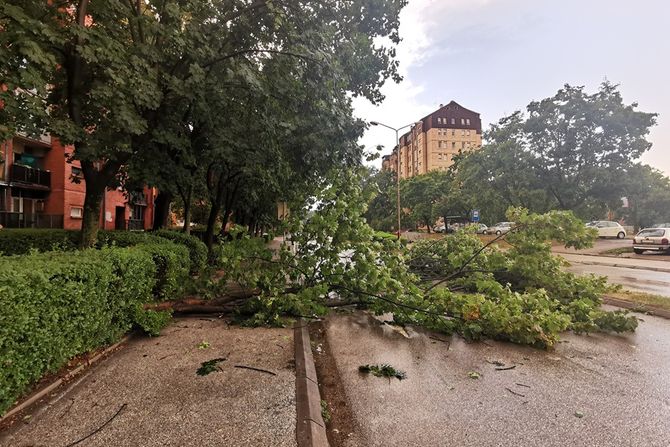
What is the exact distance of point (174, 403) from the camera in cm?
333

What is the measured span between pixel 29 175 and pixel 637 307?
29.2m

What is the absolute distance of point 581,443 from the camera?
293cm

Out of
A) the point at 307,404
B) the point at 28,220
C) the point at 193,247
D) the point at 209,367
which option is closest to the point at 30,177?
the point at 28,220

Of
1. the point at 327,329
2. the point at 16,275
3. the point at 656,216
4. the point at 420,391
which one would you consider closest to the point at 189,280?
the point at 327,329

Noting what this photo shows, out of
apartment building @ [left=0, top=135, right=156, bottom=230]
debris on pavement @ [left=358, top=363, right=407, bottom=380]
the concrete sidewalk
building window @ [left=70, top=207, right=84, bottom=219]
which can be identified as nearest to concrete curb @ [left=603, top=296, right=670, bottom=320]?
debris on pavement @ [left=358, top=363, right=407, bottom=380]

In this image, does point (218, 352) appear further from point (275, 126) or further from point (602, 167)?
point (602, 167)

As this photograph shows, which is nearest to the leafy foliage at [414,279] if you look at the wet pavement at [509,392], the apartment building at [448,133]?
the wet pavement at [509,392]

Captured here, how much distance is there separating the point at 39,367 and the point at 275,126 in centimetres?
651

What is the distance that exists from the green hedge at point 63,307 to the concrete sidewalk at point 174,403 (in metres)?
0.35

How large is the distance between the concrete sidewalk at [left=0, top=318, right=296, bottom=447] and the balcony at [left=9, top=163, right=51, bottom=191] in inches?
937

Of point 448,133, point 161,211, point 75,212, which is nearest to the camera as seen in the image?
point 161,211

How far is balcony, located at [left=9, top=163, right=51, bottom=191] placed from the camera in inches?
867

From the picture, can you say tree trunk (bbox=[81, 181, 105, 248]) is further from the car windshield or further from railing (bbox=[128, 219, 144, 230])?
railing (bbox=[128, 219, 144, 230])

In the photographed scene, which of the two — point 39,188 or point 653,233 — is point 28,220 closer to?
point 39,188
